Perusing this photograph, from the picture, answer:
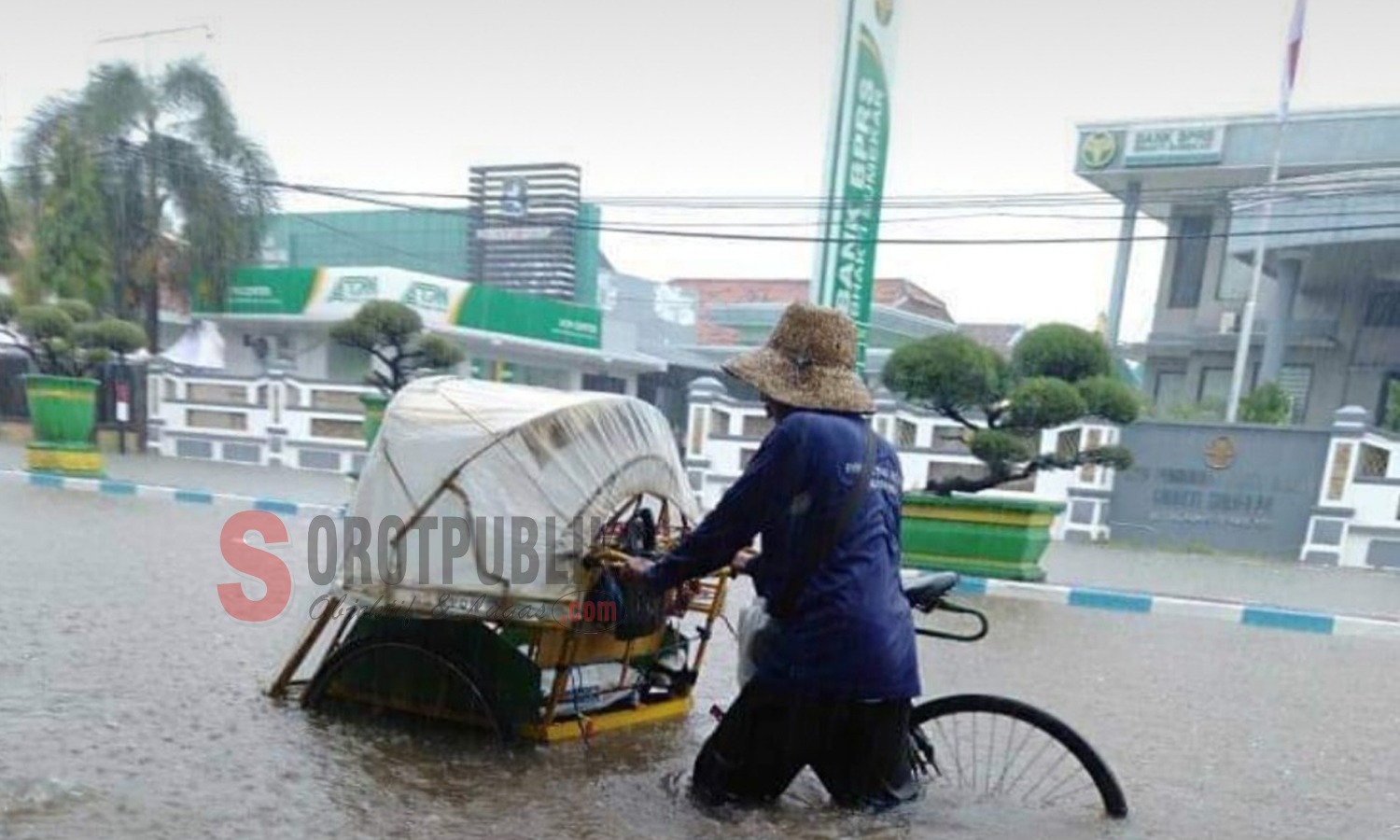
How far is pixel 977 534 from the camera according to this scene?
9.30m

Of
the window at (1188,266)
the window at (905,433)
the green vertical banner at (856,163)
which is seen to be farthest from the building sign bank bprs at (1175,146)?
the window at (905,433)

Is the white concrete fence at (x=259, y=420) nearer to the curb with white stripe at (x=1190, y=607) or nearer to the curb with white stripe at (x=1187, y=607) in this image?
the curb with white stripe at (x=1187, y=607)

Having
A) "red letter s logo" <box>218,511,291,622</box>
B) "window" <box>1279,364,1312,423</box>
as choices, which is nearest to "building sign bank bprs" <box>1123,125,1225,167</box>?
"window" <box>1279,364,1312,423</box>

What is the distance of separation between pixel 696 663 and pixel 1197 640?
4586mm

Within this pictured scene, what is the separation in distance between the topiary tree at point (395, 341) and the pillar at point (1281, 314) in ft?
49.4

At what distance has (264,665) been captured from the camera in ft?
15.4

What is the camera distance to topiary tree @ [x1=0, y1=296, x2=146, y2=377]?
1408cm

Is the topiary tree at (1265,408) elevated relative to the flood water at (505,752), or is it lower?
elevated

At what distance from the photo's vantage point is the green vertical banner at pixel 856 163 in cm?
1585

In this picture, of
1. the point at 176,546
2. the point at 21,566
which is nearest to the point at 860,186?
the point at 176,546

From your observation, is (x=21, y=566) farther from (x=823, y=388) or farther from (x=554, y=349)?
(x=554, y=349)

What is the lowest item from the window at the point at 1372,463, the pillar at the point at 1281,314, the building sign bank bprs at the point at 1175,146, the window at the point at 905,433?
the window at the point at 905,433

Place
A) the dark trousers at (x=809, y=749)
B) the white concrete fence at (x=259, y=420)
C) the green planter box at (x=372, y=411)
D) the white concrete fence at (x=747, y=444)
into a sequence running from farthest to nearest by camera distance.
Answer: the white concrete fence at (x=259, y=420) → the green planter box at (x=372, y=411) → the white concrete fence at (x=747, y=444) → the dark trousers at (x=809, y=749)

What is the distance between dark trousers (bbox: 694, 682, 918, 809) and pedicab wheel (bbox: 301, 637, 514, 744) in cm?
89
